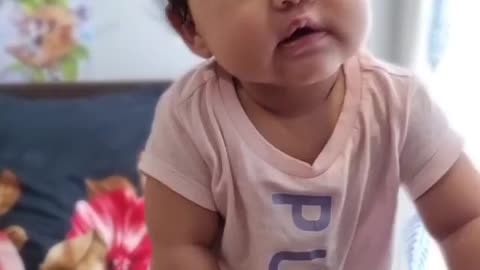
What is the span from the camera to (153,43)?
1.67 meters

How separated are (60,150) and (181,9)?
0.85 metres

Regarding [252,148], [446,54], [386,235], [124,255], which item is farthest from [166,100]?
[124,255]

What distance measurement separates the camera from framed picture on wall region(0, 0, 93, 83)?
5.38 feet

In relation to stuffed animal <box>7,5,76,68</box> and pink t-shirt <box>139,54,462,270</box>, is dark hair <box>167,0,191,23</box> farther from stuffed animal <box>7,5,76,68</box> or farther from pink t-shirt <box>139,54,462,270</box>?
stuffed animal <box>7,5,76,68</box>

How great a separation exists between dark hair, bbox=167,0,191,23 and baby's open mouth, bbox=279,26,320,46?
109mm

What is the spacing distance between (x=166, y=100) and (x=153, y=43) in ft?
3.40

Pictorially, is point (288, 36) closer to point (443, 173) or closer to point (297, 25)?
point (297, 25)

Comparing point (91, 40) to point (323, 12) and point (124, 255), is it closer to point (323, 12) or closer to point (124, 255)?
point (124, 255)

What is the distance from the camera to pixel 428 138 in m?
→ 0.63

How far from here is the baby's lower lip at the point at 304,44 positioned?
55 cm

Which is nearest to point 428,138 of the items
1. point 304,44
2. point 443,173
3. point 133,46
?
point 443,173

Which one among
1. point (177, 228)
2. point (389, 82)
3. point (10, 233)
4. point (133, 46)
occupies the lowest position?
point (10, 233)

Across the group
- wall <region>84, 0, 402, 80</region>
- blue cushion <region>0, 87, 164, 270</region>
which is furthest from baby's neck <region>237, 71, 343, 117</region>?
wall <region>84, 0, 402, 80</region>

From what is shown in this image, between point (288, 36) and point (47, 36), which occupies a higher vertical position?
point (288, 36)
